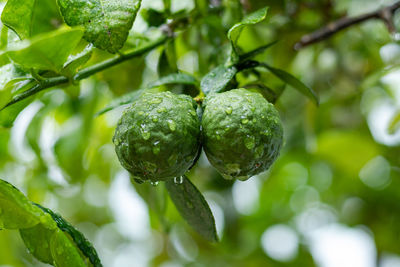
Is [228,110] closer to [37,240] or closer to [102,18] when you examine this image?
[102,18]

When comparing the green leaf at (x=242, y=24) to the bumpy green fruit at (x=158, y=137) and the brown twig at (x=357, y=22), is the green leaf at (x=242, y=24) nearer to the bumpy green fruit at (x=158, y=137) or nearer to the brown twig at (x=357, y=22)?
the bumpy green fruit at (x=158, y=137)

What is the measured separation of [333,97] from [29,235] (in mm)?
1181

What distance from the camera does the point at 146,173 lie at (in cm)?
73

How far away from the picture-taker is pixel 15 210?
2.36 feet

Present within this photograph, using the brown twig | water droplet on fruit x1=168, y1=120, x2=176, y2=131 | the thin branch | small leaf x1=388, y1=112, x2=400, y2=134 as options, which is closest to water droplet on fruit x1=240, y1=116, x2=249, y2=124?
water droplet on fruit x1=168, y1=120, x2=176, y2=131

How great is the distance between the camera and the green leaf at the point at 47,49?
24.7 inches

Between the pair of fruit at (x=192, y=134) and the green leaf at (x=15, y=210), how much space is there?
0.15m

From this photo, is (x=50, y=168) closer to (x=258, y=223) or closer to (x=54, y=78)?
(x=54, y=78)

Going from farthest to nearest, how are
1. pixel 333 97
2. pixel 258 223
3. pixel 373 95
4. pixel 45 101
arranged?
pixel 258 223 < pixel 373 95 < pixel 333 97 < pixel 45 101

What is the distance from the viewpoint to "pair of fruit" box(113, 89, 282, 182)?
27.6 inches

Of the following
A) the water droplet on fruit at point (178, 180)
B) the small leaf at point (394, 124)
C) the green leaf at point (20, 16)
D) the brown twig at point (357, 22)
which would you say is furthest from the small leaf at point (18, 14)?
the small leaf at point (394, 124)

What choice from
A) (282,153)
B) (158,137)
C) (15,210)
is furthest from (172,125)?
(282,153)

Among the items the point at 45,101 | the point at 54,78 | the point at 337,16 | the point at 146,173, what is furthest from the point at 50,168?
the point at 337,16

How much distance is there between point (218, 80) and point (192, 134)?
13 centimetres
